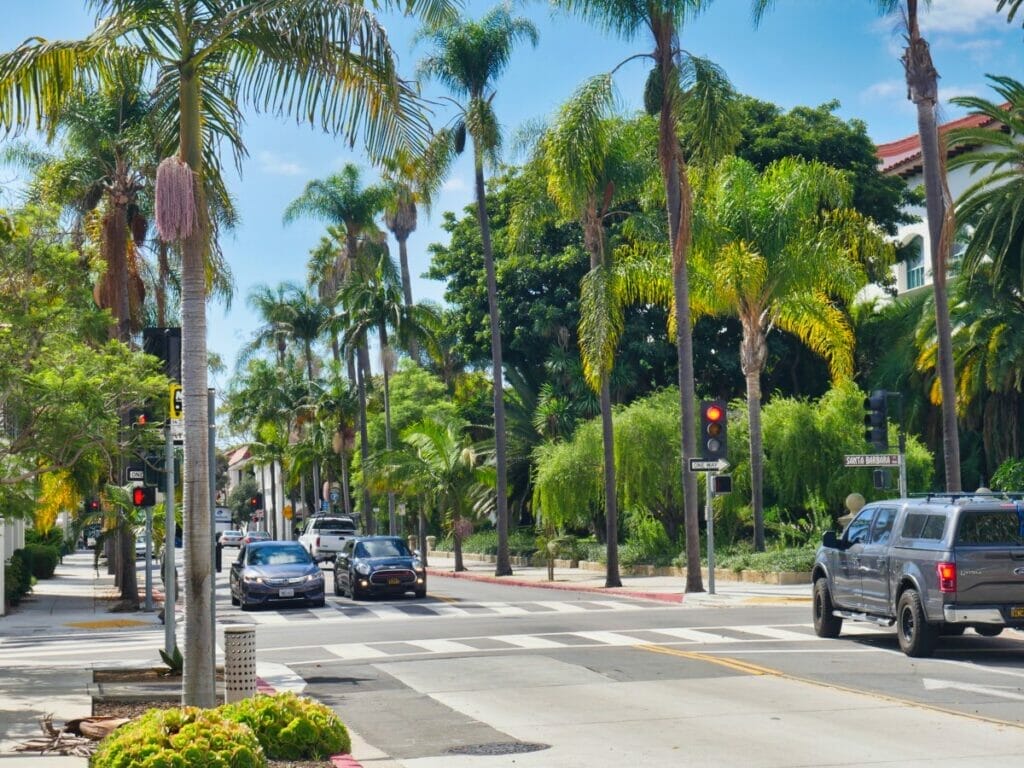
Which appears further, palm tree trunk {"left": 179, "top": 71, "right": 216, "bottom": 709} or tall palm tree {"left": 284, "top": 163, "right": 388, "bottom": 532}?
tall palm tree {"left": 284, "top": 163, "right": 388, "bottom": 532}

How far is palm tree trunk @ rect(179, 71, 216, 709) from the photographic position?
38.8 ft

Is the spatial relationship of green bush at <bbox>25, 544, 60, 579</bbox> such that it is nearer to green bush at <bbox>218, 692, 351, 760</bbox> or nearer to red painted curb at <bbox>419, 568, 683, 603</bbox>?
red painted curb at <bbox>419, 568, 683, 603</bbox>

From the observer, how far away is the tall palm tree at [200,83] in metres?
11.9

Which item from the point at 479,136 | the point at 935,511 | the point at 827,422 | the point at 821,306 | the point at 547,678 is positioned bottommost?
the point at 547,678

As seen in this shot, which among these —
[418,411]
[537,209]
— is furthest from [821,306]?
[418,411]

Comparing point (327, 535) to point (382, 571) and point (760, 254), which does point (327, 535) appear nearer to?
point (382, 571)

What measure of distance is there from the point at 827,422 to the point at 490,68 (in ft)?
48.7

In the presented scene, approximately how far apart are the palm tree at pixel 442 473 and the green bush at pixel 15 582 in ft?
50.0

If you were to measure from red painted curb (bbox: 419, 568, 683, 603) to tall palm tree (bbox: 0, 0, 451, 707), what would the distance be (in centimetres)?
1945

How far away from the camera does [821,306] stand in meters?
35.8

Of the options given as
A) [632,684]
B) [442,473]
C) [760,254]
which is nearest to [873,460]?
[760,254]

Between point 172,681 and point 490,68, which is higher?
point 490,68

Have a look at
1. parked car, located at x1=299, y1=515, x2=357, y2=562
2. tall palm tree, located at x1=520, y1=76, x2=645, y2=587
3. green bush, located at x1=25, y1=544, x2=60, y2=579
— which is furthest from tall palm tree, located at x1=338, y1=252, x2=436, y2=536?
tall palm tree, located at x1=520, y1=76, x2=645, y2=587

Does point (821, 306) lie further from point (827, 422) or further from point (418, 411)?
point (418, 411)
